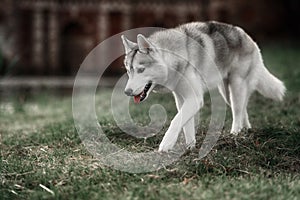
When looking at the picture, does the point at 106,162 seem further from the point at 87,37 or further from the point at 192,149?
the point at 87,37

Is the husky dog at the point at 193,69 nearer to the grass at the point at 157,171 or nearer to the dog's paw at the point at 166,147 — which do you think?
the dog's paw at the point at 166,147

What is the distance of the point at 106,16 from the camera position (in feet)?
77.7

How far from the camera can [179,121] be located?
4.54 m

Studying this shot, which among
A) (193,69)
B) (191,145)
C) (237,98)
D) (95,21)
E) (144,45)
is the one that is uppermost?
(144,45)

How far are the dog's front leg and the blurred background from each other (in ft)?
58.8

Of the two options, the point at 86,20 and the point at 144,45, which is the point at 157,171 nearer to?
the point at 144,45

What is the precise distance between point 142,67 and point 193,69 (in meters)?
0.58

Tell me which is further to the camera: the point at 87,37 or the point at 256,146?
the point at 87,37

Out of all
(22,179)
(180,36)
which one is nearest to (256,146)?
(180,36)

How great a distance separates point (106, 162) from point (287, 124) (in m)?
2.44

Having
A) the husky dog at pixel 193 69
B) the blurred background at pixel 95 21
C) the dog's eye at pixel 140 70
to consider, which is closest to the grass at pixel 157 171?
the husky dog at pixel 193 69

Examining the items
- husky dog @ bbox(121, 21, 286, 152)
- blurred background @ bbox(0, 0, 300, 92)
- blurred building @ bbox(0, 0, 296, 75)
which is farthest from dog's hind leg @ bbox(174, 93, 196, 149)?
blurred building @ bbox(0, 0, 296, 75)

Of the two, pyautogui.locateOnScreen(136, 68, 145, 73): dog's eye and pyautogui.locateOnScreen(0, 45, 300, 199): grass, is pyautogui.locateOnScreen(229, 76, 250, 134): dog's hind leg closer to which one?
pyautogui.locateOnScreen(0, 45, 300, 199): grass

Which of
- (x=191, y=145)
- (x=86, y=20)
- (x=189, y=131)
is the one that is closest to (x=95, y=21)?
(x=86, y=20)
